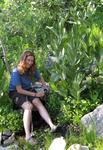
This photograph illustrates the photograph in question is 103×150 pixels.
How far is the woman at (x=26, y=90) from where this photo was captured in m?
7.03

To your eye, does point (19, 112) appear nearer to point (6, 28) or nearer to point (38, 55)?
point (38, 55)

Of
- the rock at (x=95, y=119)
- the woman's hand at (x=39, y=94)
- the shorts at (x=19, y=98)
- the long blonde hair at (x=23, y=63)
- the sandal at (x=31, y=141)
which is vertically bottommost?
the sandal at (x=31, y=141)

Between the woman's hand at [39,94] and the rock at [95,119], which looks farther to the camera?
the woman's hand at [39,94]

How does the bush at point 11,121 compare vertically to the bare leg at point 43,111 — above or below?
below

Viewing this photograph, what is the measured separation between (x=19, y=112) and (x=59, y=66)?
97 centimetres

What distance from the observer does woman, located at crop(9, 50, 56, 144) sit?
23.1ft

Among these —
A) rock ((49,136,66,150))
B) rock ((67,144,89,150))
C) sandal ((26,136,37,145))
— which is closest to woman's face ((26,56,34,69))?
sandal ((26,136,37,145))

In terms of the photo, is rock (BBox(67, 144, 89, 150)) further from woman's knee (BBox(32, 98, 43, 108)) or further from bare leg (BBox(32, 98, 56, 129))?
woman's knee (BBox(32, 98, 43, 108))

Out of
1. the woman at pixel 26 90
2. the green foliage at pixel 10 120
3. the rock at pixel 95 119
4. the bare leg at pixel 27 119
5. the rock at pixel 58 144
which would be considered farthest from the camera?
the green foliage at pixel 10 120

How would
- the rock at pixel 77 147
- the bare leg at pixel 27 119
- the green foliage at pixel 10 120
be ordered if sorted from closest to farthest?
the rock at pixel 77 147
the bare leg at pixel 27 119
the green foliage at pixel 10 120

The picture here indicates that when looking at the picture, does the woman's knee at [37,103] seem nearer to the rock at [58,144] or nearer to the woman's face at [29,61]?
the woman's face at [29,61]

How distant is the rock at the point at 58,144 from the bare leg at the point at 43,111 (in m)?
0.29

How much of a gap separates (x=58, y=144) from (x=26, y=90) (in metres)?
1.16

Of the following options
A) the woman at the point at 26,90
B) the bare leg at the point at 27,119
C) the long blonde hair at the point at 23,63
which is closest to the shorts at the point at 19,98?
the woman at the point at 26,90
